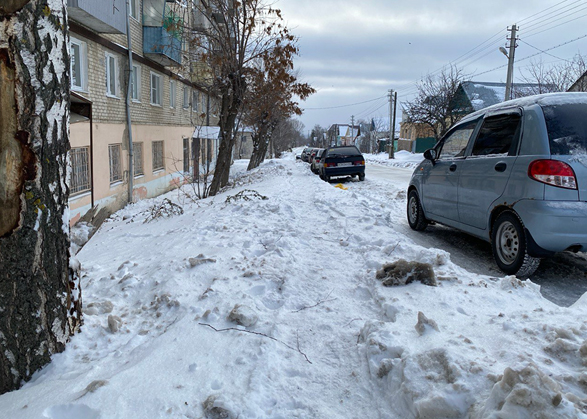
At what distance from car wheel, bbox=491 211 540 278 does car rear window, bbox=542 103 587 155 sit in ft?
2.55

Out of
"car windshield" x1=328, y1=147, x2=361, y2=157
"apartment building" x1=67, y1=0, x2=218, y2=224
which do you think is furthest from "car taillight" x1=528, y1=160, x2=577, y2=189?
"car windshield" x1=328, y1=147, x2=361, y2=157

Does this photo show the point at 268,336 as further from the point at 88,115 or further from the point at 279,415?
the point at 88,115

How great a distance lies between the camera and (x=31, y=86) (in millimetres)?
2434

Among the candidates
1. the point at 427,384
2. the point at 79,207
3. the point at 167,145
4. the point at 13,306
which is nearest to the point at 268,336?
the point at 427,384

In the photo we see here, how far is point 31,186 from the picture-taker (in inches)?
97.0

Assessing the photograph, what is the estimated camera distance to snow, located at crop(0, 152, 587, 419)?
6.81 feet

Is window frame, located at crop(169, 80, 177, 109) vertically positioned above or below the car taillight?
above

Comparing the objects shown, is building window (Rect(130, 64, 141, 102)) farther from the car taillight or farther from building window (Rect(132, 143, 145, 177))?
the car taillight

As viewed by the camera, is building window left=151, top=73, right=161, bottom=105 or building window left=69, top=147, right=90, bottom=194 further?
building window left=151, top=73, right=161, bottom=105

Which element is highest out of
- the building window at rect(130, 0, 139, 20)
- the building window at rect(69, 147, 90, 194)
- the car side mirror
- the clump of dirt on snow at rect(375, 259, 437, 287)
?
the building window at rect(130, 0, 139, 20)

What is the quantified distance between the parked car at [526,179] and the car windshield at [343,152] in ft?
44.2

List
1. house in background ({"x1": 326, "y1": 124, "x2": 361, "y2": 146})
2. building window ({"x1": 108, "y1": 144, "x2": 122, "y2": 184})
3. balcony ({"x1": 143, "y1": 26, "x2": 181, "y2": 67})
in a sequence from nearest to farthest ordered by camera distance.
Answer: building window ({"x1": 108, "y1": 144, "x2": 122, "y2": 184})
balcony ({"x1": 143, "y1": 26, "x2": 181, "y2": 67})
house in background ({"x1": 326, "y1": 124, "x2": 361, "y2": 146})

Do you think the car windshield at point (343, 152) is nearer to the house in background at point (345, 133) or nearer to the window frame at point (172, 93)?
the window frame at point (172, 93)

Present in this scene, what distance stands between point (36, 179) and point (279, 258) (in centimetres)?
239
